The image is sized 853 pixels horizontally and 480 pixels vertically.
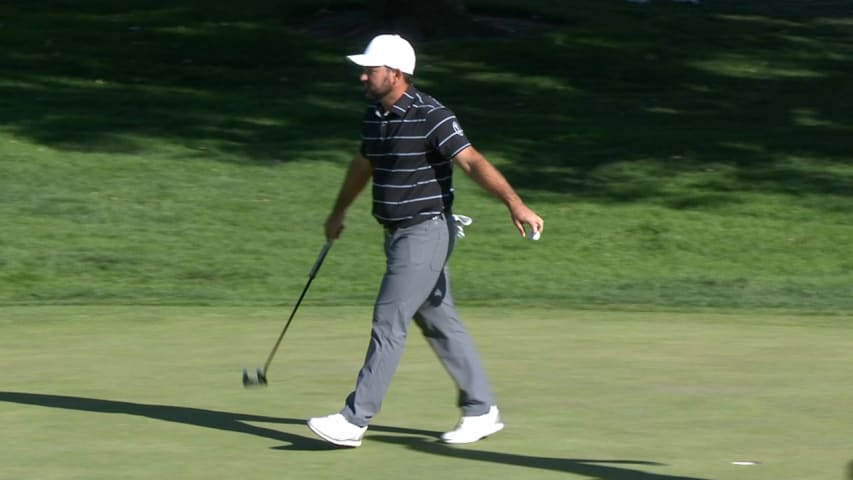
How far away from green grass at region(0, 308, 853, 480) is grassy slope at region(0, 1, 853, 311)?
1885 millimetres

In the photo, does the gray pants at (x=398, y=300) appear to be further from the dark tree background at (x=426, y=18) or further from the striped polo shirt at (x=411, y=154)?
the dark tree background at (x=426, y=18)

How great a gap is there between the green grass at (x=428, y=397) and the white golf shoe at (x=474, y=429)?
0.16 ft

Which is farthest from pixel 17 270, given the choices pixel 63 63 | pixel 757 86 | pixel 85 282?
pixel 757 86

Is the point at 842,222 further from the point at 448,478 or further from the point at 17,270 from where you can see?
the point at 448,478

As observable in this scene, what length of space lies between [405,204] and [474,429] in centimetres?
94

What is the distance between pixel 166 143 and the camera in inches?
775

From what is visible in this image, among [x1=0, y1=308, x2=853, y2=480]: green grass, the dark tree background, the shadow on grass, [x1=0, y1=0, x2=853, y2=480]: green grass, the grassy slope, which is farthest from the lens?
the dark tree background

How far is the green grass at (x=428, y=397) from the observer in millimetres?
6078

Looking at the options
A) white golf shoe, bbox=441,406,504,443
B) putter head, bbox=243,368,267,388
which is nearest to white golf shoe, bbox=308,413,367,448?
white golf shoe, bbox=441,406,504,443

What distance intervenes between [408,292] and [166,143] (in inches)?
538

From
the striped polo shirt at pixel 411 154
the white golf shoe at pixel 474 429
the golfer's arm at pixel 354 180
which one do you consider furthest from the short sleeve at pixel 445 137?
the white golf shoe at pixel 474 429

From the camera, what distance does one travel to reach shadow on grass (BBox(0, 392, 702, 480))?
595 cm

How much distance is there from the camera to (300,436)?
6645 mm

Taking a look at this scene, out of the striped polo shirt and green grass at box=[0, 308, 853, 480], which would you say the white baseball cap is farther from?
green grass at box=[0, 308, 853, 480]
